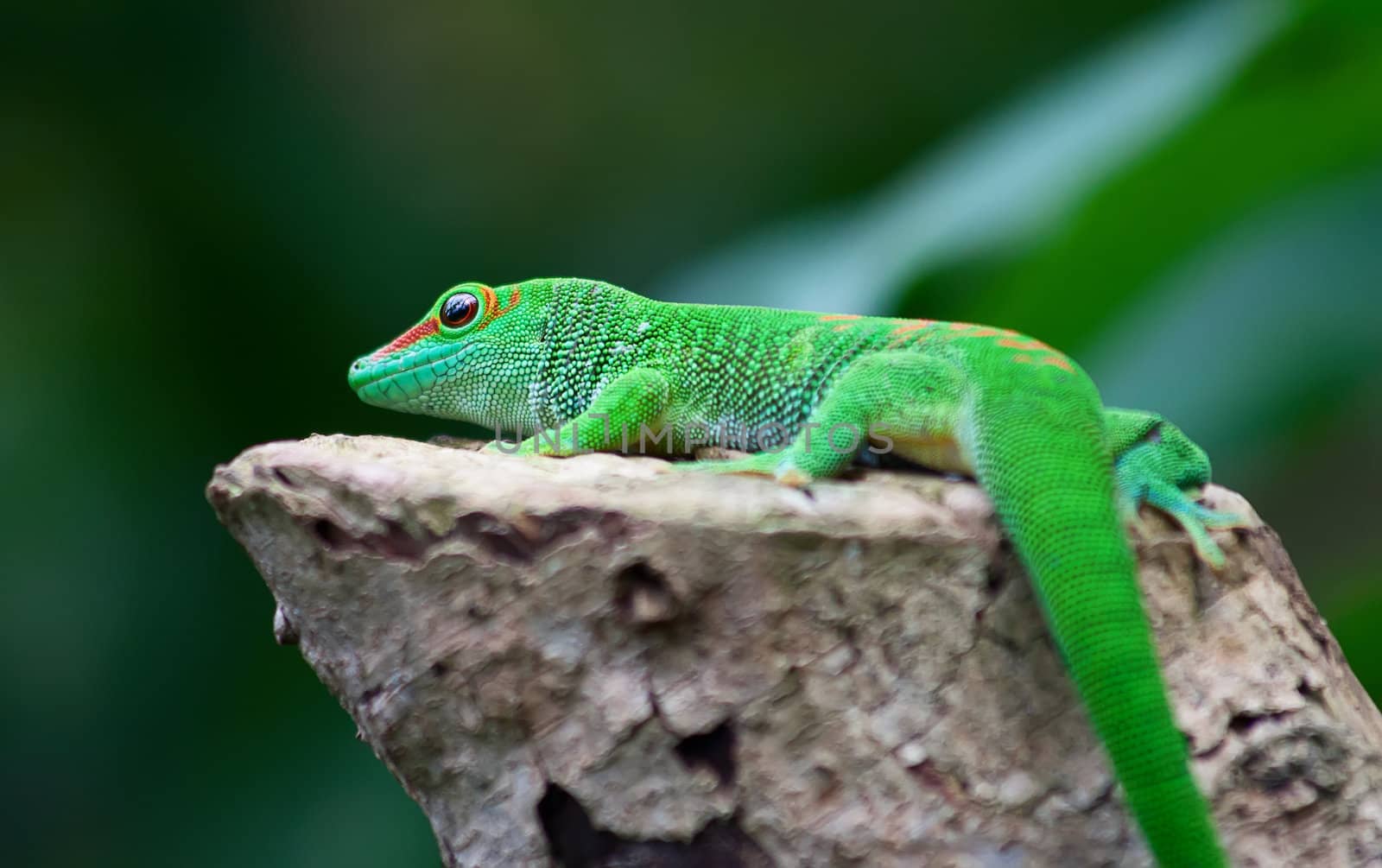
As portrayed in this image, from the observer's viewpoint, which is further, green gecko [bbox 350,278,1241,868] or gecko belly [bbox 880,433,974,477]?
gecko belly [bbox 880,433,974,477]

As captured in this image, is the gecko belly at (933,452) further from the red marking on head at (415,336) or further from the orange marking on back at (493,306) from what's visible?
the red marking on head at (415,336)

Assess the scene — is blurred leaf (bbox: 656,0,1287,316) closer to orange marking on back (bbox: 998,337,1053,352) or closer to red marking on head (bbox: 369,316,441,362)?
orange marking on back (bbox: 998,337,1053,352)

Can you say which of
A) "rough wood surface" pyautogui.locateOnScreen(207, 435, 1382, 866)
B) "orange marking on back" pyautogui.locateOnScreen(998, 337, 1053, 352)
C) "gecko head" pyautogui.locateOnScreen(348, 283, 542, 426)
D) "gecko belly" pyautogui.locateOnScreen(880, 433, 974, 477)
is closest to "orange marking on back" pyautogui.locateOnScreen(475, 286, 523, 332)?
"gecko head" pyautogui.locateOnScreen(348, 283, 542, 426)

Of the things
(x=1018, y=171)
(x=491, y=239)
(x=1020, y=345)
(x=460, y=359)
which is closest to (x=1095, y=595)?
(x=1020, y=345)

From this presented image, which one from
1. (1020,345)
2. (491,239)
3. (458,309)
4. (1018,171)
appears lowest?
(1020,345)

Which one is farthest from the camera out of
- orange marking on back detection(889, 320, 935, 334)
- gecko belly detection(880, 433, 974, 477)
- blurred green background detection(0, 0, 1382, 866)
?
blurred green background detection(0, 0, 1382, 866)

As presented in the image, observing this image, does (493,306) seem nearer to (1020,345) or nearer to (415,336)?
(415,336)

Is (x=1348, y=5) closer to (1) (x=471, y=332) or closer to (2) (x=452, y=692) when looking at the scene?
(1) (x=471, y=332)

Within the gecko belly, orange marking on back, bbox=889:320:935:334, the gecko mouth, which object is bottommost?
the gecko belly
